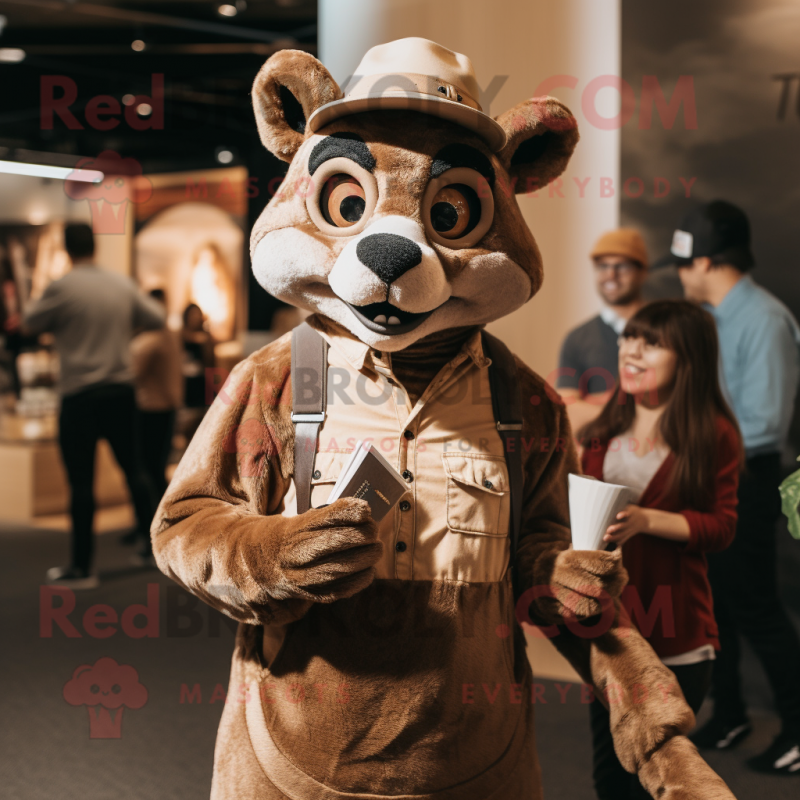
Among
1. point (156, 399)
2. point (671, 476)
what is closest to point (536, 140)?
point (671, 476)

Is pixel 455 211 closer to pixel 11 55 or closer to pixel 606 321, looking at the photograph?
pixel 606 321

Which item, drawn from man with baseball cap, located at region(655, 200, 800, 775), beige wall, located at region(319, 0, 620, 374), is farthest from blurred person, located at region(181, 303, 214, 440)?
man with baseball cap, located at region(655, 200, 800, 775)

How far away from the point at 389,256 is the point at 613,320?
64.4 inches

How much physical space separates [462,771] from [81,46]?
20.0 feet

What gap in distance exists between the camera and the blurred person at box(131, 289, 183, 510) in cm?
472

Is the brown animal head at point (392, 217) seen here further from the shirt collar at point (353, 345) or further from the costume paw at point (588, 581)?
the costume paw at point (588, 581)

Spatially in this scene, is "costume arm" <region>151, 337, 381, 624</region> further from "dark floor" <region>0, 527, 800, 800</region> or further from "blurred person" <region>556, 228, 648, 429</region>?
"blurred person" <region>556, 228, 648, 429</region>

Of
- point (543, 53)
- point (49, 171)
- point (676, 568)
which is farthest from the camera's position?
point (49, 171)

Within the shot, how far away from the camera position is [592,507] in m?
1.29

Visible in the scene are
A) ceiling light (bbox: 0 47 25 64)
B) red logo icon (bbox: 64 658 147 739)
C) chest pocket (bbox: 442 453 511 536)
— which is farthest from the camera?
ceiling light (bbox: 0 47 25 64)

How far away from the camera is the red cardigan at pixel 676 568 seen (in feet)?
5.91

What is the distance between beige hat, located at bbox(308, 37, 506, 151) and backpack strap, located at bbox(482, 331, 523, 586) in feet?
1.25

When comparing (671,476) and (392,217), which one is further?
(671,476)

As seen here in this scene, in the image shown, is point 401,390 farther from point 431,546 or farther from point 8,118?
point 8,118
